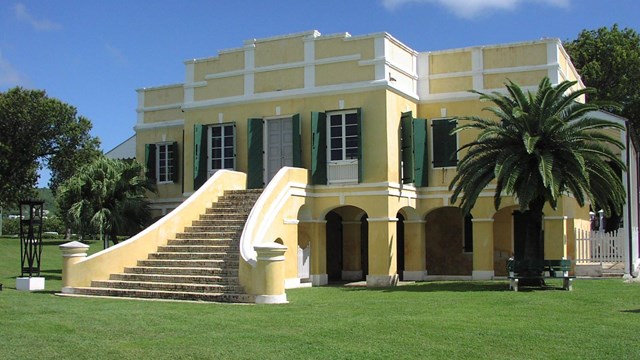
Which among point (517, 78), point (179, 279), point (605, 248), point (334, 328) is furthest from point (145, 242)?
point (605, 248)

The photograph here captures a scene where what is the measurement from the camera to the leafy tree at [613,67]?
40281 millimetres

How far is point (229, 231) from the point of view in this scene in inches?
823

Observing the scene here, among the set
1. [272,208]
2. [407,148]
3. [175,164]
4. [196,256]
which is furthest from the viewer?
[175,164]

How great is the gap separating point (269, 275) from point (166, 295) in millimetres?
2691

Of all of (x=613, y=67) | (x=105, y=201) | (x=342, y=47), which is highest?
(x=613, y=67)

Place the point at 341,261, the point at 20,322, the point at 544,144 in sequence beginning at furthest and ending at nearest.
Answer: the point at 341,261, the point at 544,144, the point at 20,322

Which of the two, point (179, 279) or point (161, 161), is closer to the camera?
point (179, 279)

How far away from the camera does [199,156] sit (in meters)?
25.8

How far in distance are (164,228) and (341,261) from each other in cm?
830

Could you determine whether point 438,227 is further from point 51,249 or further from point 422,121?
point 51,249

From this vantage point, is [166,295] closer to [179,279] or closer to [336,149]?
[179,279]

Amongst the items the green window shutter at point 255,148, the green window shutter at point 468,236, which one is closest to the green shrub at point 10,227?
the green window shutter at point 255,148

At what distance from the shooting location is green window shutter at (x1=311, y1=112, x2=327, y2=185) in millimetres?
23688

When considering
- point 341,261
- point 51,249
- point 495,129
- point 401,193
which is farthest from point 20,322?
point 51,249
